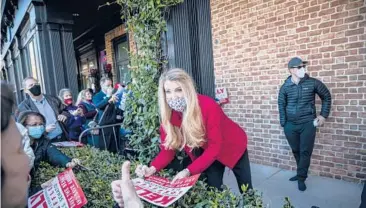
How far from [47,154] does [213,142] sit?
1653 mm

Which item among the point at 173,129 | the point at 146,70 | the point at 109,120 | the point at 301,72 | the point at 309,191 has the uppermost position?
the point at 146,70

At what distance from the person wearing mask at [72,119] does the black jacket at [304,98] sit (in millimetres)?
3309

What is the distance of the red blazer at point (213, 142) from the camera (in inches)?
78.9

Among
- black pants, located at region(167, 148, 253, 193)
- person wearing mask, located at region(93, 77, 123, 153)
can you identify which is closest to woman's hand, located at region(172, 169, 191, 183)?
black pants, located at region(167, 148, 253, 193)

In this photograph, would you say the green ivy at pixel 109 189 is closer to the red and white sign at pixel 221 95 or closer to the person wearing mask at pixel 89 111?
the person wearing mask at pixel 89 111

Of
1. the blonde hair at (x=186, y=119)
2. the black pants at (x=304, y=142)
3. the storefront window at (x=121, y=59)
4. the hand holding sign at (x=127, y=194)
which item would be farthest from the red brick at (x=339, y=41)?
the storefront window at (x=121, y=59)

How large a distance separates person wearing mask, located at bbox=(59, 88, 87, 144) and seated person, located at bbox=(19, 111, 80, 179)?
1.66 meters

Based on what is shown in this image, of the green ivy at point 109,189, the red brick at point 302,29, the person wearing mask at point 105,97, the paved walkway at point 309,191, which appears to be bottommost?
the paved walkway at point 309,191

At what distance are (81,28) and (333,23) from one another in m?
7.96

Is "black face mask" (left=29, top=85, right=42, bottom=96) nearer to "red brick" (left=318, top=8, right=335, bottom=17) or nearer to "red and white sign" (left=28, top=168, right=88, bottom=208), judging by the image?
"red and white sign" (left=28, top=168, right=88, bottom=208)

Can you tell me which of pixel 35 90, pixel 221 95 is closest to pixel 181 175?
pixel 35 90

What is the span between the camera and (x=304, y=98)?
3666mm

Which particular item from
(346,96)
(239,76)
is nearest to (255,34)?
(239,76)

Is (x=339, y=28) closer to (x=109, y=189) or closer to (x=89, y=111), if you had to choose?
(x=109, y=189)
